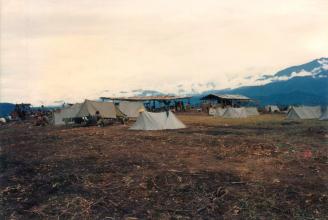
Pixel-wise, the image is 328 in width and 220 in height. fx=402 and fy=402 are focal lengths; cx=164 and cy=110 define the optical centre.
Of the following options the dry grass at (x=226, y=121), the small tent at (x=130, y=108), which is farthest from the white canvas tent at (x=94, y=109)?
the dry grass at (x=226, y=121)

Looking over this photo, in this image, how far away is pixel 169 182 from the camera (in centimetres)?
1228

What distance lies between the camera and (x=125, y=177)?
13164 millimetres

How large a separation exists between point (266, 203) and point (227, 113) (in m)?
50.1

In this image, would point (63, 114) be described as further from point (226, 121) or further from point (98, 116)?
point (226, 121)

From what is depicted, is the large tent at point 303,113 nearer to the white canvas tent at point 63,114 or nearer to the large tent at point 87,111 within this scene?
the large tent at point 87,111

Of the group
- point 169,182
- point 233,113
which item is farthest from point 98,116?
point 169,182

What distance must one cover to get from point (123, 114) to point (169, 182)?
3225 centimetres

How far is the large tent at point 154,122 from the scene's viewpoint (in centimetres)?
3177

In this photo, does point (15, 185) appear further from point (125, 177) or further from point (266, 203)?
point (266, 203)

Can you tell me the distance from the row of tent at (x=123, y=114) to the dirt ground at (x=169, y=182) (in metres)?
12.0

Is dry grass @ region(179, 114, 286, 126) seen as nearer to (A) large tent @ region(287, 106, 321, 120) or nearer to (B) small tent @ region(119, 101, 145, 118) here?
(A) large tent @ region(287, 106, 321, 120)

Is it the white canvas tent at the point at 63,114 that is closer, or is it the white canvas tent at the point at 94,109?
the white canvas tent at the point at 94,109

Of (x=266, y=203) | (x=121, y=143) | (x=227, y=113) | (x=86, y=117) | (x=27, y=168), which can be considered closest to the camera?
(x=266, y=203)

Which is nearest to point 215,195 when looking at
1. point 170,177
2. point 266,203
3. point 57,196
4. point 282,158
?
point 266,203
